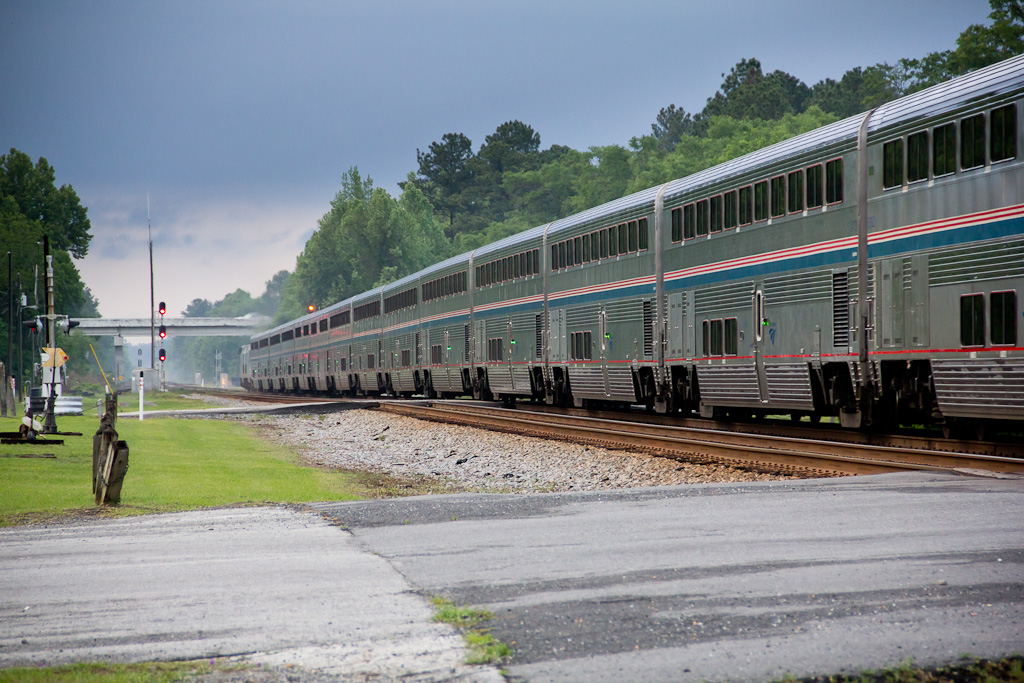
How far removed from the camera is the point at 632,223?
25.2 metres

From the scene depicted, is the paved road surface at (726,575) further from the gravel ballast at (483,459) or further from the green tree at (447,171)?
the green tree at (447,171)

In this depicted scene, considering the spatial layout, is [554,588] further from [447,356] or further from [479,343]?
[447,356]

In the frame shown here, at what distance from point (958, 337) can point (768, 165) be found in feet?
20.6

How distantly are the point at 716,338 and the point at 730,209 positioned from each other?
8.46 feet

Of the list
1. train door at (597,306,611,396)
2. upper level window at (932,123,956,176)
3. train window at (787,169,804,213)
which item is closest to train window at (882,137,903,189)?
upper level window at (932,123,956,176)

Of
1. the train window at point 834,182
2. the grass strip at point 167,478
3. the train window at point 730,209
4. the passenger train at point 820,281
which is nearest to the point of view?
the grass strip at point 167,478

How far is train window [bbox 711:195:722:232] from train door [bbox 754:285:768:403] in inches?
82.9

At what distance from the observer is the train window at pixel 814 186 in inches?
699

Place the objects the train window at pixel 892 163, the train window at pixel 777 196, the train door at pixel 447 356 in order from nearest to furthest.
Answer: the train window at pixel 892 163 → the train window at pixel 777 196 → the train door at pixel 447 356

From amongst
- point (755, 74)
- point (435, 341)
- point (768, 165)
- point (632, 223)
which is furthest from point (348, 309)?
point (755, 74)

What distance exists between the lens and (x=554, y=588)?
684 cm

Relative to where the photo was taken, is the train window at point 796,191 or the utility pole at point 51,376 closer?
the train window at point 796,191

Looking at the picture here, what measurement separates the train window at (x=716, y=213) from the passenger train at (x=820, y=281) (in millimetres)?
38

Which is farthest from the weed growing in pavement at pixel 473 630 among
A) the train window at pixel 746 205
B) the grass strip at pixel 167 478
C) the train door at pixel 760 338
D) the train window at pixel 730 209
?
the train window at pixel 730 209
